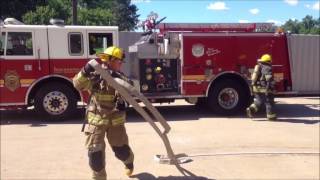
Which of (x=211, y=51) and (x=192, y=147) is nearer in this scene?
(x=192, y=147)

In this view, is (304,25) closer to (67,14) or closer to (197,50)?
(67,14)

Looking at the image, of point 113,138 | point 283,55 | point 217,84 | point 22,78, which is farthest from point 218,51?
point 113,138

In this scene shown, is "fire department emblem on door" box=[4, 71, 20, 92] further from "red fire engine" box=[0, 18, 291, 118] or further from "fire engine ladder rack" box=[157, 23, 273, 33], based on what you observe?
"fire engine ladder rack" box=[157, 23, 273, 33]

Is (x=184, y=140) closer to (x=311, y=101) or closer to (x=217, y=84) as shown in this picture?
(x=217, y=84)

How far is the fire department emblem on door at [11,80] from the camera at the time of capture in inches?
449

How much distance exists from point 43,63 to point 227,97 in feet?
14.8

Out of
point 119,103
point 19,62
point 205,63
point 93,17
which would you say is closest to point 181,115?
point 205,63

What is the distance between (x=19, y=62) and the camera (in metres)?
11.4

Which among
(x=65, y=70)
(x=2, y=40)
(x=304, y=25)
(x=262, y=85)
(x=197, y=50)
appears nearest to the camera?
(x=2, y=40)

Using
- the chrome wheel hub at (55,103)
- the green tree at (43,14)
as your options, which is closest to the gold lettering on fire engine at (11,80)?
the chrome wheel hub at (55,103)

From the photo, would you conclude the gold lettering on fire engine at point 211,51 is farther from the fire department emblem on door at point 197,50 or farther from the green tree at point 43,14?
the green tree at point 43,14

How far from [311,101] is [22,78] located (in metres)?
9.71

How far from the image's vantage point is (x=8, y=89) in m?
11.5

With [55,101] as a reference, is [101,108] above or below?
above
